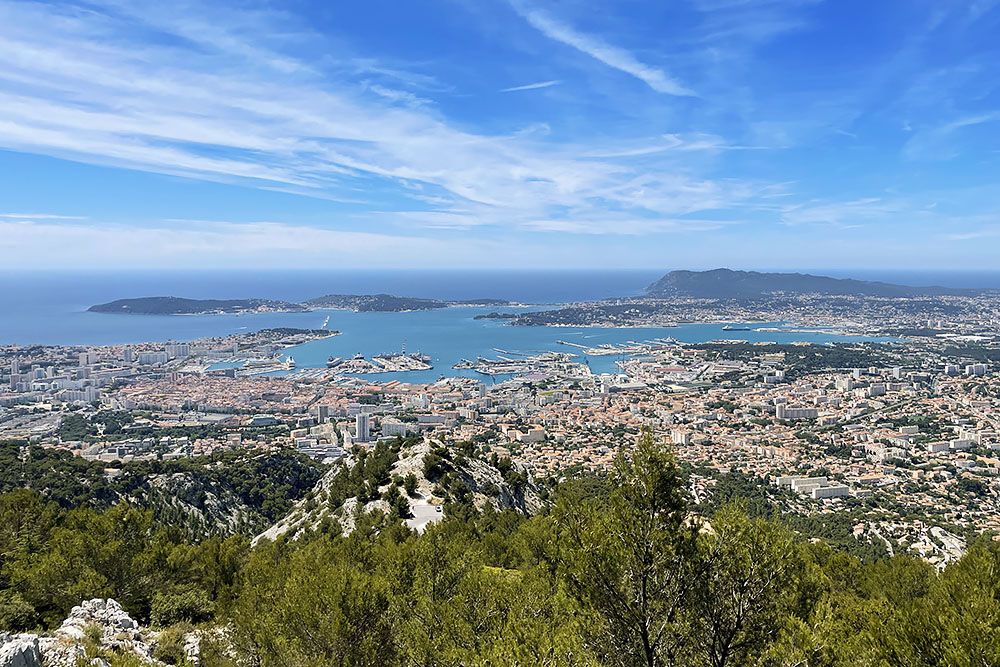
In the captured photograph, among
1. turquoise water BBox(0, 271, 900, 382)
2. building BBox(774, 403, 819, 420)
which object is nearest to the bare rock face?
building BBox(774, 403, 819, 420)

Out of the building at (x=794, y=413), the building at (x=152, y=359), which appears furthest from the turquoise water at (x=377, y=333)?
the building at (x=794, y=413)

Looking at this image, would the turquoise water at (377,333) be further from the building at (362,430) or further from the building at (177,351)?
the building at (362,430)

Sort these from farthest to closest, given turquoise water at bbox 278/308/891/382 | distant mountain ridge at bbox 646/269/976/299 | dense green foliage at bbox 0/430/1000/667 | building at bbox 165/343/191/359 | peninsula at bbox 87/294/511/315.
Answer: distant mountain ridge at bbox 646/269/976/299 < peninsula at bbox 87/294/511/315 < turquoise water at bbox 278/308/891/382 < building at bbox 165/343/191/359 < dense green foliage at bbox 0/430/1000/667

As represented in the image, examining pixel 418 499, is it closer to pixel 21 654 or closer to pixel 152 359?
pixel 21 654

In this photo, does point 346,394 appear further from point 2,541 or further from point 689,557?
point 689,557

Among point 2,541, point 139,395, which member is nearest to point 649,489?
point 2,541

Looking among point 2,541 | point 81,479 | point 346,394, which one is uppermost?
point 2,541

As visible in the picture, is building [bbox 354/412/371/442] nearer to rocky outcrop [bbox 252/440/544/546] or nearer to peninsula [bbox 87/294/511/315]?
rocky outcrop [bbox 252/440/544/546]

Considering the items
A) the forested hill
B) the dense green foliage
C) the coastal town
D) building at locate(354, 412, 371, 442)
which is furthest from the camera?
building at locate(354, 412, 371, 442)
